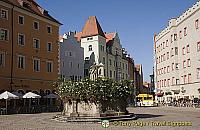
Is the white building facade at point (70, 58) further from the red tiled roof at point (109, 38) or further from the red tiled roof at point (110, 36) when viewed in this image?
the red tiled roof at point (110, 36)

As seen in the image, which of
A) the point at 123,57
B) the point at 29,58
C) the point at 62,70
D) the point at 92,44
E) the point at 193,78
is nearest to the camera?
the point at 29,58

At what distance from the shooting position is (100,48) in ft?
255

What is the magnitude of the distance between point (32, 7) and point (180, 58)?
26430 millimetres

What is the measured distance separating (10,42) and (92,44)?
35.5m

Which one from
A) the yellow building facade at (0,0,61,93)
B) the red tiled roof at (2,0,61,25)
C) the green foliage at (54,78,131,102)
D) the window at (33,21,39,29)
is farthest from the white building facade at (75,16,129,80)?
the green foliage at (54,78,131,102)

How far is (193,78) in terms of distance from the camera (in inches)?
2112

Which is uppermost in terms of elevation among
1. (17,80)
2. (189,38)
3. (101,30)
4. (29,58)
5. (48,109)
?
(101,30)

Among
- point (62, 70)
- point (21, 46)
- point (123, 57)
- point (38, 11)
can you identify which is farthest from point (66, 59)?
point (123, 57)

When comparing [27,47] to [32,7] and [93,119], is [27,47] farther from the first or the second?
[93,119]

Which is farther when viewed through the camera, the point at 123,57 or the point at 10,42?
the point at 123,57

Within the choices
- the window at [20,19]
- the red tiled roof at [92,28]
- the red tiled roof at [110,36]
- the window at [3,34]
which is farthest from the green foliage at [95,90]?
the red tiled roof at [110,36]

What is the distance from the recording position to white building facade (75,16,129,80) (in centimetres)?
7631

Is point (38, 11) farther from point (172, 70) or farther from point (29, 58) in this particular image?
point (172, 70)

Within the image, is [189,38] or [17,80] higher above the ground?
[189,38]
